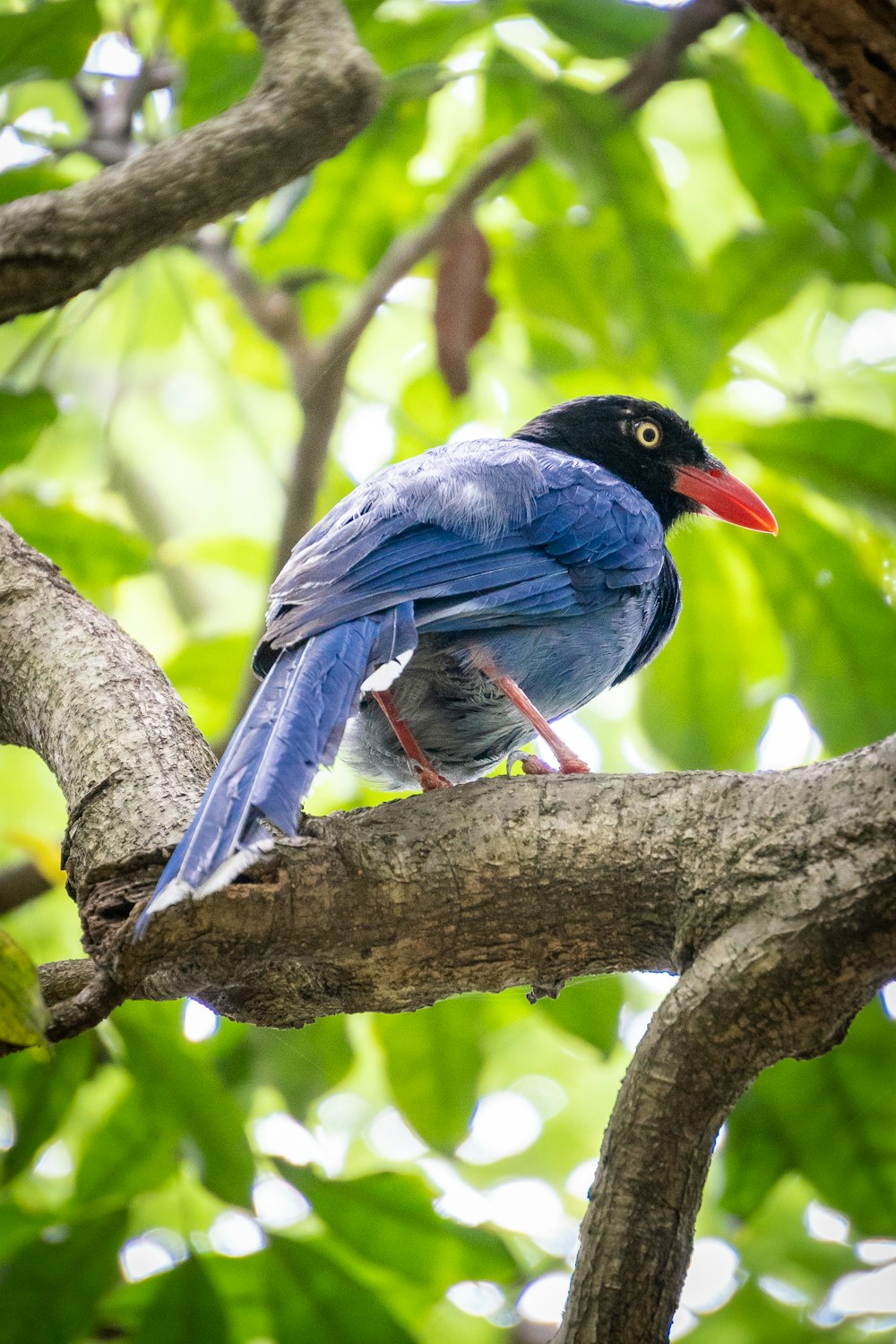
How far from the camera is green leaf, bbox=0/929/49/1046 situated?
2.04 meters

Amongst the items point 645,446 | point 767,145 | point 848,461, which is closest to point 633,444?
point 645,446

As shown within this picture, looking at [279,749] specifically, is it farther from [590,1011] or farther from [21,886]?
[21,886]

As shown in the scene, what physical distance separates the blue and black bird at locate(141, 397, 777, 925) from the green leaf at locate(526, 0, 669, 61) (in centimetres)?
156

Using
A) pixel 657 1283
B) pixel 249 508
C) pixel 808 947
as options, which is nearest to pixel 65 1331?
pixel 657 1283

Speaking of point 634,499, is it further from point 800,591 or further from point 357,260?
point 357,260

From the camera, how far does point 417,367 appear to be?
613 cm

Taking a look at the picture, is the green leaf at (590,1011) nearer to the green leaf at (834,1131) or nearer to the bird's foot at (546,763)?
the green leaf at (834,1131)

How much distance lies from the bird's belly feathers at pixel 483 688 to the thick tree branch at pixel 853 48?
1445mm

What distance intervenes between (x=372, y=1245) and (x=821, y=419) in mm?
3050

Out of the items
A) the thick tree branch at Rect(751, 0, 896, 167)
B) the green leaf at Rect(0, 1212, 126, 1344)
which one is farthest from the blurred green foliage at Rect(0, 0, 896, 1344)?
the thick tree branch at Rect(751, 0, 896, 167)

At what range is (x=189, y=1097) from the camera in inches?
150

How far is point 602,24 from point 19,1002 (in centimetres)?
403

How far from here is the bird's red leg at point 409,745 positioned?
3.52 m

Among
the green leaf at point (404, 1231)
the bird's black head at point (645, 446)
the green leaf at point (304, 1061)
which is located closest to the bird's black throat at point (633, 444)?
the bird's black head at point (645, 446)
